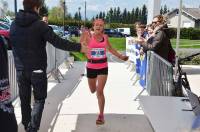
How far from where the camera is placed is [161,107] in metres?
3.99

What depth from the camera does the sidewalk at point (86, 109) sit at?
6.55 metres

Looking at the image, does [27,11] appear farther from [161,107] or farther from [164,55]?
[164,55]

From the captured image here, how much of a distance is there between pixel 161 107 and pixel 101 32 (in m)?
2.80

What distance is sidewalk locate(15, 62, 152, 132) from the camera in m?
6.55

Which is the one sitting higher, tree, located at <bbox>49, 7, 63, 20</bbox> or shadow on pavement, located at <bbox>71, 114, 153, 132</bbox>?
tree, located at <bbox>49, 7, 63, 20</bbox>

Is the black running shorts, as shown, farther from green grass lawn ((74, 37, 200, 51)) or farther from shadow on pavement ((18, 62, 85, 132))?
green grass lawn ((74, 37, 200, 51))

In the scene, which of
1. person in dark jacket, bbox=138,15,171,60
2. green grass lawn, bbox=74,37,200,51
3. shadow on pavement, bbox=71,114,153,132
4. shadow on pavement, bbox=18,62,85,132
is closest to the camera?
shadow on pavement, bbox=71,114,153,132

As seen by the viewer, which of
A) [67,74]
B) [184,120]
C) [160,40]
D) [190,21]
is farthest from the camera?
[190,21]

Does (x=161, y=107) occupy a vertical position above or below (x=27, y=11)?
below

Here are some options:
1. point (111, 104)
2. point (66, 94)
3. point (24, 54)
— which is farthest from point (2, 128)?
point (66, 94)

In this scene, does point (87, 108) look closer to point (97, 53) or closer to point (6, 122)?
point (97, 53)

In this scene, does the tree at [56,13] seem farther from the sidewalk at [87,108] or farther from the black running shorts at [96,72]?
the black running shorts at [96,72]

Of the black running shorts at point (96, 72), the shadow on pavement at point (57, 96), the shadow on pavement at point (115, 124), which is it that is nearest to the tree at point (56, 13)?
the shadow on pavement at point (57, 96)

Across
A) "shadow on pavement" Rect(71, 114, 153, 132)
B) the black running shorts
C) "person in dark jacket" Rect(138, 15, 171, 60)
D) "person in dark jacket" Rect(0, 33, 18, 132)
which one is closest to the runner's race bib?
the black running shorts
